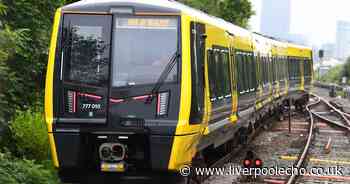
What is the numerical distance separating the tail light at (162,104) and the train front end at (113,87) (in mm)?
14

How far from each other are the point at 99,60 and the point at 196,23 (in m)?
1.54

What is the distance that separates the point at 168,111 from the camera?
905 cm

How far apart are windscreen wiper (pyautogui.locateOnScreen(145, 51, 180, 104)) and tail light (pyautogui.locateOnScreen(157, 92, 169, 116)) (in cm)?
10

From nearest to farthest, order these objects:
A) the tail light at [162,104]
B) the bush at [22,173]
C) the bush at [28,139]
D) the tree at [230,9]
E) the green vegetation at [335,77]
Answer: the bush at [22,173] → the tail light at [162,104] → the bush at [28,139] → the tree at [230,9] → the green vegetation at [335,77]

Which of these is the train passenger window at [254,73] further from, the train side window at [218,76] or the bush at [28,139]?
the bush at [28,139]

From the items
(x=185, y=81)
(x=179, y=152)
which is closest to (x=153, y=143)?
(x=179, y=152)

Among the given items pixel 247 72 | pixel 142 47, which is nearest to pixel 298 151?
pixel 247 72

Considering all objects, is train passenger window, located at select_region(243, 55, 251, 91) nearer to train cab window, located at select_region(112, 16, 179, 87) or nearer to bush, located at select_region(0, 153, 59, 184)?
train cab window, located at select_region(112, 16, 179, 87)

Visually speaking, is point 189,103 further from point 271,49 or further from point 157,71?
point 271,49

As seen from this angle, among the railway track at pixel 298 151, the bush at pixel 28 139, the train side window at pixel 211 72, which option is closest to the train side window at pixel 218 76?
the train side window at pixel 211 72

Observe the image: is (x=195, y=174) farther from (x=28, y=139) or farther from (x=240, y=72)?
(x=240, y=72)

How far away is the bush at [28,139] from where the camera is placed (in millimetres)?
10836

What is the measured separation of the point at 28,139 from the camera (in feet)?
35.6

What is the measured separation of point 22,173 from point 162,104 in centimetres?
215
